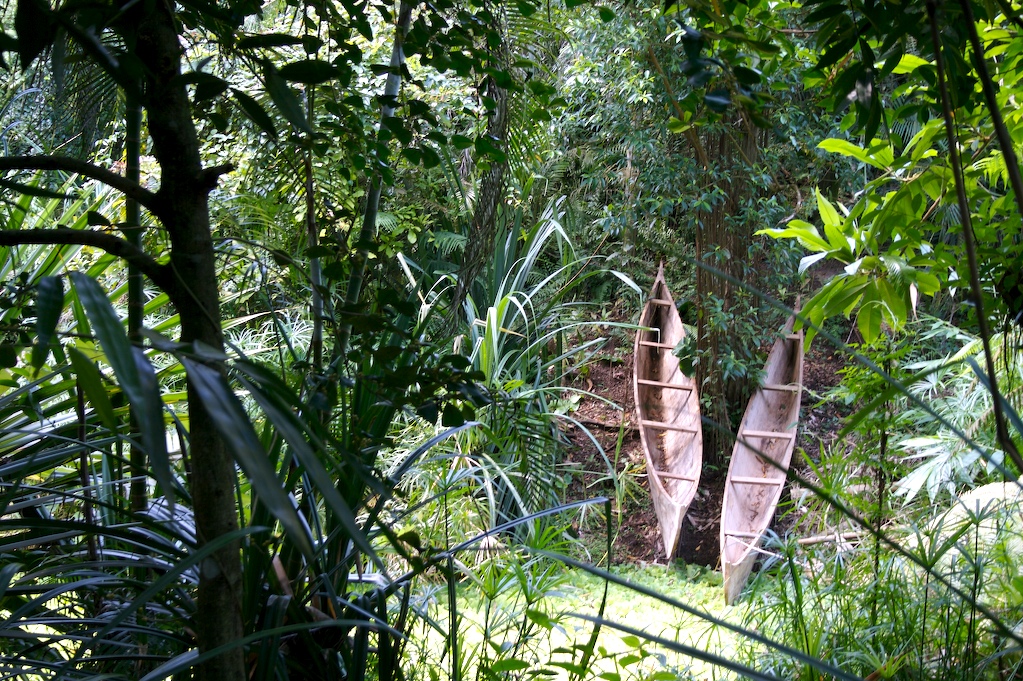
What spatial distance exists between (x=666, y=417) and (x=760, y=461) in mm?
640

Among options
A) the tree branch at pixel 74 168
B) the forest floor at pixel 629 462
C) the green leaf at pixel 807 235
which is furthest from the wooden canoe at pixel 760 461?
the tree branch at pixel 74 168

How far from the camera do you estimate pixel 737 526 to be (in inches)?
145

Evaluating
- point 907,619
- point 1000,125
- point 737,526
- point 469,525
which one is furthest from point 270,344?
point 1000,125

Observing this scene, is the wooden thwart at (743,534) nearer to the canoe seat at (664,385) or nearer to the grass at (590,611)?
the grass at (590,611)

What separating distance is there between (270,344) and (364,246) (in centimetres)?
333

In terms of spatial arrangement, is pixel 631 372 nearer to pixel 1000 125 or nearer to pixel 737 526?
pixel 737 526

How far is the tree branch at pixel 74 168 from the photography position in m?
0.52

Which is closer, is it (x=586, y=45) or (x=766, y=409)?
(x=586, y=45)

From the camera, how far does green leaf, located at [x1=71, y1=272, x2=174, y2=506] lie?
0.29m

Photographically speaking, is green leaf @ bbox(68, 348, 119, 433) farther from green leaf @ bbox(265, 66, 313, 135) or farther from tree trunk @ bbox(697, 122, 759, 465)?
tree trunk @ bbox(697, 122, 759, 465)

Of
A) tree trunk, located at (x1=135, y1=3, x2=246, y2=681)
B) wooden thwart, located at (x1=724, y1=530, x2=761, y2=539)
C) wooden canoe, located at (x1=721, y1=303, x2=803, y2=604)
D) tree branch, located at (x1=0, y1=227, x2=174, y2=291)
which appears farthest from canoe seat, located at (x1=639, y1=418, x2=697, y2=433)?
tree branch, located at (x1=0, y1=227, x2=174, y2=291)

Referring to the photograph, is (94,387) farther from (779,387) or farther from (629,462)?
(779,387)

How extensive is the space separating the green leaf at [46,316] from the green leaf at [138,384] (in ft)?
0.06

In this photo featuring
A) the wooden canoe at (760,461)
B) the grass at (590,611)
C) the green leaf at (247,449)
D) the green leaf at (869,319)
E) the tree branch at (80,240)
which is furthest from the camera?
the wooden canoe at (760,461)
